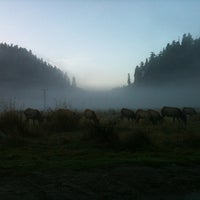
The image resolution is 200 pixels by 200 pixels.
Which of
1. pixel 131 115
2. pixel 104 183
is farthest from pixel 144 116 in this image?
pixel 104 183

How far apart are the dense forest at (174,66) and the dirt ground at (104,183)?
13600 centimetres

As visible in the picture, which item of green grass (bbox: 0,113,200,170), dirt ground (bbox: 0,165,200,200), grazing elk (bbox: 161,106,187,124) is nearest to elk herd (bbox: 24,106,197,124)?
grazing elk (bbox: 161,106,187,124)

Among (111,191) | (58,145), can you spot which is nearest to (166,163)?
(111,191)

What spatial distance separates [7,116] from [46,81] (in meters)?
150

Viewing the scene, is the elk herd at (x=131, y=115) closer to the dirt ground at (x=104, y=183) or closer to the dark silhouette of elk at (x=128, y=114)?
the dark silhouette of elk at (x=128, y=114)

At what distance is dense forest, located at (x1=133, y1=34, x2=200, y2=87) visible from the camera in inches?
5817

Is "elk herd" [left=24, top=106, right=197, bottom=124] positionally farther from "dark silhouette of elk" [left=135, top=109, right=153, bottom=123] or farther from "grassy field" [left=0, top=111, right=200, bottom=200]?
"grassy field" [left=0, top=111, right=200, bottom=200]

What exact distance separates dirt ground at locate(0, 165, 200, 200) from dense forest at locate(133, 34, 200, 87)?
136 metres

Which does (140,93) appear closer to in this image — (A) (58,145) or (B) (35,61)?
(B) (35,61)

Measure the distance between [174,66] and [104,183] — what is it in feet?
476

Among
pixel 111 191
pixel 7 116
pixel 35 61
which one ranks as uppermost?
pixel 35 61

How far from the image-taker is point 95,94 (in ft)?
639

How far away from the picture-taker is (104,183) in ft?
34.1

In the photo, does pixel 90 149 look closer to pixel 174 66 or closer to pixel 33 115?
pixel 33 115
